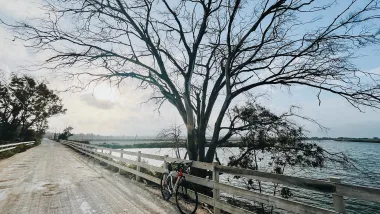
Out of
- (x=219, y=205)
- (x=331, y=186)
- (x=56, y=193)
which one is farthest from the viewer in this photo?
(x=56, y=193)

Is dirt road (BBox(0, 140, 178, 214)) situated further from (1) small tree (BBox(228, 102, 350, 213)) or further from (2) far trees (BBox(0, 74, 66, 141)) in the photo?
(2) far trees (BBox(0, 74, 66, 141))

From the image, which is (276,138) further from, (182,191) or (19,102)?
(19,102)

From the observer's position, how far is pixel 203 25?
1004 cm

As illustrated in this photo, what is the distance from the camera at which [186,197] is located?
635cm

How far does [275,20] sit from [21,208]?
1021 cm

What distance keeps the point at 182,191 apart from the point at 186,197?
207 millimetres

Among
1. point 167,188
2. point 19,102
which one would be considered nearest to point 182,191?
point 167,188

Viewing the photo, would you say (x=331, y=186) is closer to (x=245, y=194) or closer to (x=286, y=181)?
(x=286, y=181)

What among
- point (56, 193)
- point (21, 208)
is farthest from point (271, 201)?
point (56, 193)

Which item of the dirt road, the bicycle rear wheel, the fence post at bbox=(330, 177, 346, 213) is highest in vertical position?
the fence post at bbox=(330, 177, 346, 213)

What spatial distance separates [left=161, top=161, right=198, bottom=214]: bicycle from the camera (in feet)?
19.7

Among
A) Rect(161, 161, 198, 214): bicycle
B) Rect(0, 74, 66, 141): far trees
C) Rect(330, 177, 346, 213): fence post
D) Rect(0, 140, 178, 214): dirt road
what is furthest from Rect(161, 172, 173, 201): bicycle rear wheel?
Rect(0, 74, 66, 141): far trees

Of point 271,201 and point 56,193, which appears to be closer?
point 271,201

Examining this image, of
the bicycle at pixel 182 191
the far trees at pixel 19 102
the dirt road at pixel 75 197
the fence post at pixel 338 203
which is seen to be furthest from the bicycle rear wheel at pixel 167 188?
the far trees at pixel 19 102
